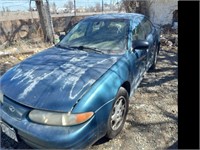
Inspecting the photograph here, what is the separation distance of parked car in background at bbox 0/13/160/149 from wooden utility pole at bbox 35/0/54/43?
4.70m

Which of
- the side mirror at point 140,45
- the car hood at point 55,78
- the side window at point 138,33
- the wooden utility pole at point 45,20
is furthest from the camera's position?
the wooden utility pole at point 45,20

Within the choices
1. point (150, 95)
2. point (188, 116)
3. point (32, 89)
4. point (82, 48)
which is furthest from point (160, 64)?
point (32, 89)

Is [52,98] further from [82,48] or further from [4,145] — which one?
[82,48]

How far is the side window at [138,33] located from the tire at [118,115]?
47.3 inches

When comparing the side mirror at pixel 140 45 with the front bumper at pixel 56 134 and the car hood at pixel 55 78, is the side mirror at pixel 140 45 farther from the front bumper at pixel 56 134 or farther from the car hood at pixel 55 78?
the front bumper at pixel 56 134

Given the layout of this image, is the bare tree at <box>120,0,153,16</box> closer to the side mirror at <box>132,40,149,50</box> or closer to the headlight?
the side mirror at <box>132,40,149,50</box>

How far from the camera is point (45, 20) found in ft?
26.0

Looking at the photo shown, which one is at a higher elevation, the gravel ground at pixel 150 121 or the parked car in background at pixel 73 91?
the parked car in background at pixel 73 91

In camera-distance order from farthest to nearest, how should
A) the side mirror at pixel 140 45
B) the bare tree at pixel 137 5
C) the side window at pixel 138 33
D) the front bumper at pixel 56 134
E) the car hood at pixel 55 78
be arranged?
1. the bare tree at pixel 137 5
2. the side window at pixel 138 33
3. the side mirror at pixel 140 45
4. the car hood at pixel 55 78
5. the front bumper at pixel 56 134

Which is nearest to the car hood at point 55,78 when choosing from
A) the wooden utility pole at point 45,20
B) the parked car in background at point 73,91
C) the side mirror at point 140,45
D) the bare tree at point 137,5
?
the parked car in background at point 73,91

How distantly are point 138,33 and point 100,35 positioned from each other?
74 cm

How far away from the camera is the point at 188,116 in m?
2.38

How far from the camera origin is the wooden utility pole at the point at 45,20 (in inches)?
308

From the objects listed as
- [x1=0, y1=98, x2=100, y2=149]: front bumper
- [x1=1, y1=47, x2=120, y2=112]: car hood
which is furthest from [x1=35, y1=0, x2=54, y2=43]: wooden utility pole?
[x1=0, y1=98, x2=100, y2=149]: front bumper
